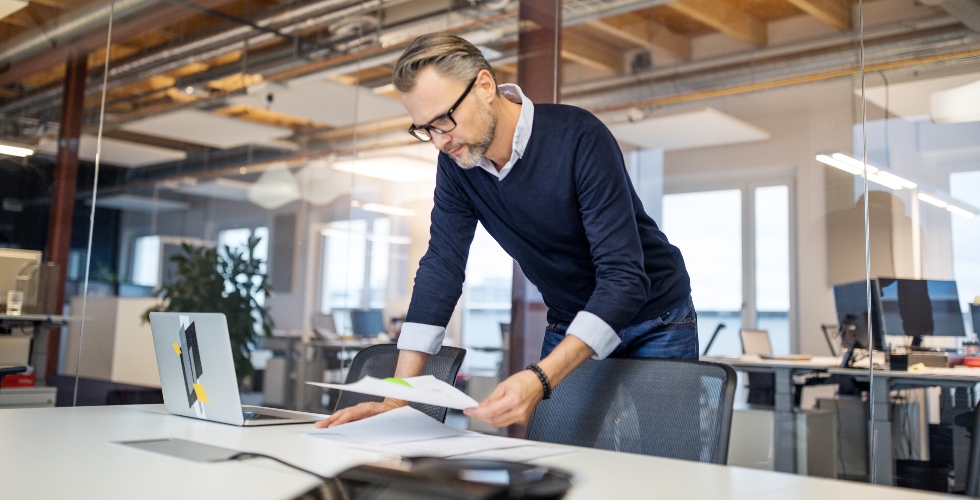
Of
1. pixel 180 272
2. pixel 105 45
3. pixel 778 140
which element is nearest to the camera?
pixel 778 140

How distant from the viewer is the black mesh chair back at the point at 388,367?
1.87m

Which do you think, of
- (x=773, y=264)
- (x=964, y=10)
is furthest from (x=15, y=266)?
(x=964, y=10)

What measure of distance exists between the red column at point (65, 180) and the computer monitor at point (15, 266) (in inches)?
3.3

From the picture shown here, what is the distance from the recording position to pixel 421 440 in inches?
53.1

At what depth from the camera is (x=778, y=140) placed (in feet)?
14.9

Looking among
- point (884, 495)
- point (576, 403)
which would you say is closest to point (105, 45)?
point (576, 403)

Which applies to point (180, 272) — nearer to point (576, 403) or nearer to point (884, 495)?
point (576, 403)

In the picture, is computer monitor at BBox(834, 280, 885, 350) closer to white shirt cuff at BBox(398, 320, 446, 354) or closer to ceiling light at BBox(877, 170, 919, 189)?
ceiling light at BBox(877, 170, 919, 189)

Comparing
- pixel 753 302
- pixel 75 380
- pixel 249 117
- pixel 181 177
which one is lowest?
pixel 75 380

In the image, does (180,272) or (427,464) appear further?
(180,272)

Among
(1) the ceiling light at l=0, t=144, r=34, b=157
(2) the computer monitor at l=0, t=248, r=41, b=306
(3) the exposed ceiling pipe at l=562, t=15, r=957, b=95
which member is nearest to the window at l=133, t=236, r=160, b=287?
(2) the computer monitor at l=0, t=248, r=41, b=306

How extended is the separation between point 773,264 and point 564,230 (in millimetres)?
3142

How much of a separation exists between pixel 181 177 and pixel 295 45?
1248 mm

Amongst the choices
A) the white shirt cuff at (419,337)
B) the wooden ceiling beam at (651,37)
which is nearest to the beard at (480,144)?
the white shirt cuff at (419,337)
